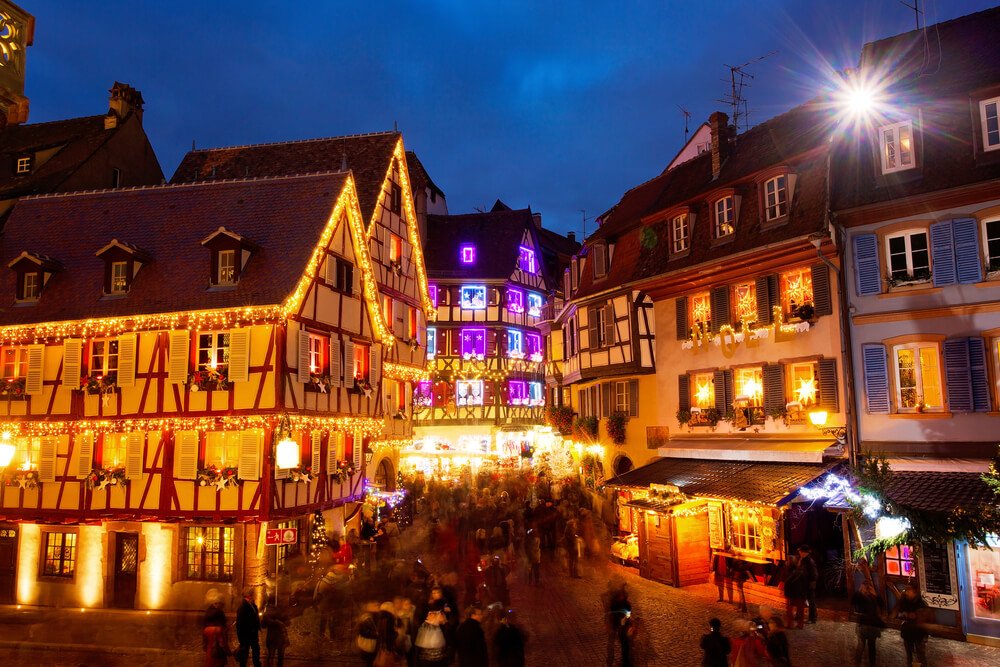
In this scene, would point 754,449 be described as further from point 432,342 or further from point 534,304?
point 534,304

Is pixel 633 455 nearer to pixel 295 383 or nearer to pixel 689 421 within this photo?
pixel 689 421

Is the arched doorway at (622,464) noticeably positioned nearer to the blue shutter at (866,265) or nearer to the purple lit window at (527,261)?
the blue shutter at (866,265)

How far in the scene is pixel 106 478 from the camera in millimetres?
Result: 20109

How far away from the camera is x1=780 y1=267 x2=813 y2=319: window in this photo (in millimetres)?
19781

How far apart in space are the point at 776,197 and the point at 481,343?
87.2ft

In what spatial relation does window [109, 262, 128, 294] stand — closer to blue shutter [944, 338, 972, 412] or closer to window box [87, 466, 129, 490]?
window box [87, 466, 129, 490]

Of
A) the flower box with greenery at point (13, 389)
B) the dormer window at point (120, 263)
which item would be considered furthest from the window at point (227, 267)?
the flower box with greenery at point (13, 389)

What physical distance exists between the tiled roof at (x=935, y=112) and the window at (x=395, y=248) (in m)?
15.4

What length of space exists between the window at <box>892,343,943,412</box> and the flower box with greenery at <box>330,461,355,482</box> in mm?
14300

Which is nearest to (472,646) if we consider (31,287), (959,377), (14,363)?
(959,377)

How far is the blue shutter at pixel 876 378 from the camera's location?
56.5 feet

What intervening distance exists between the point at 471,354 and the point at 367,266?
2200 cm

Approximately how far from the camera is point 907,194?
675 inches

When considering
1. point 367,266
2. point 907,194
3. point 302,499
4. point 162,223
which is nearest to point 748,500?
point 907,194
